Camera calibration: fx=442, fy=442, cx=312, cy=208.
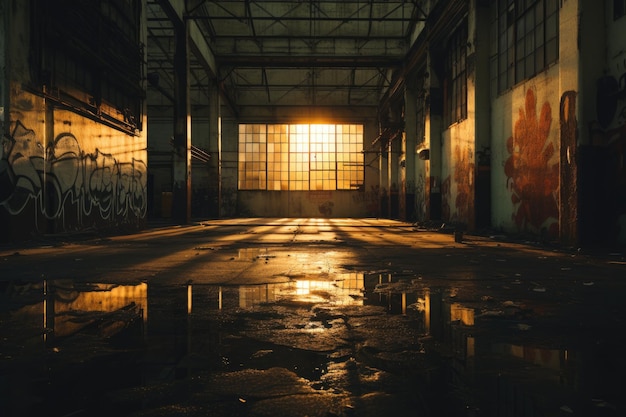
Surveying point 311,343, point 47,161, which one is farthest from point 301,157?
point 311,343

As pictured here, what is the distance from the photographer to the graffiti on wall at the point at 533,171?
762 centimetres

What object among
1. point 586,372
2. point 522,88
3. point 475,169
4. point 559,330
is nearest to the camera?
point 586,372

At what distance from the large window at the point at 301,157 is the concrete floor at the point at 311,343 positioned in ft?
67.9

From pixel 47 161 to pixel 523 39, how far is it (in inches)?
367

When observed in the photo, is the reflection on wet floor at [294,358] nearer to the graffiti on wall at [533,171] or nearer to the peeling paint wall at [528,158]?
the graffiti on wall at [533,171]

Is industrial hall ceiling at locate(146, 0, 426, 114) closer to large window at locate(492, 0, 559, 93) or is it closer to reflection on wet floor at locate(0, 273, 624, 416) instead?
large window at locate(492, 0, 559, 93)

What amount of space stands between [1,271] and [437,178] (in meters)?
12.3

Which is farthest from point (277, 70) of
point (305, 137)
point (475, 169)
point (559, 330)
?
point (559, 330)

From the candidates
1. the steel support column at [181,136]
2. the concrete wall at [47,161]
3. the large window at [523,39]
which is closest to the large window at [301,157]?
the steel support column at [181,136]

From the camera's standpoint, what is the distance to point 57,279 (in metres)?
3.78

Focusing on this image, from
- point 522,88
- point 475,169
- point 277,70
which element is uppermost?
point 277,70

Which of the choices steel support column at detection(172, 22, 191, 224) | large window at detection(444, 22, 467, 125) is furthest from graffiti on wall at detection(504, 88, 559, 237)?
steel support column at detection(172, 22, 191, 224)

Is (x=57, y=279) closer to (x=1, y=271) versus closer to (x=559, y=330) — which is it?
(x=1, y=271)

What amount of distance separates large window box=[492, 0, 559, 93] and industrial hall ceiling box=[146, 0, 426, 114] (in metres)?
6.45
